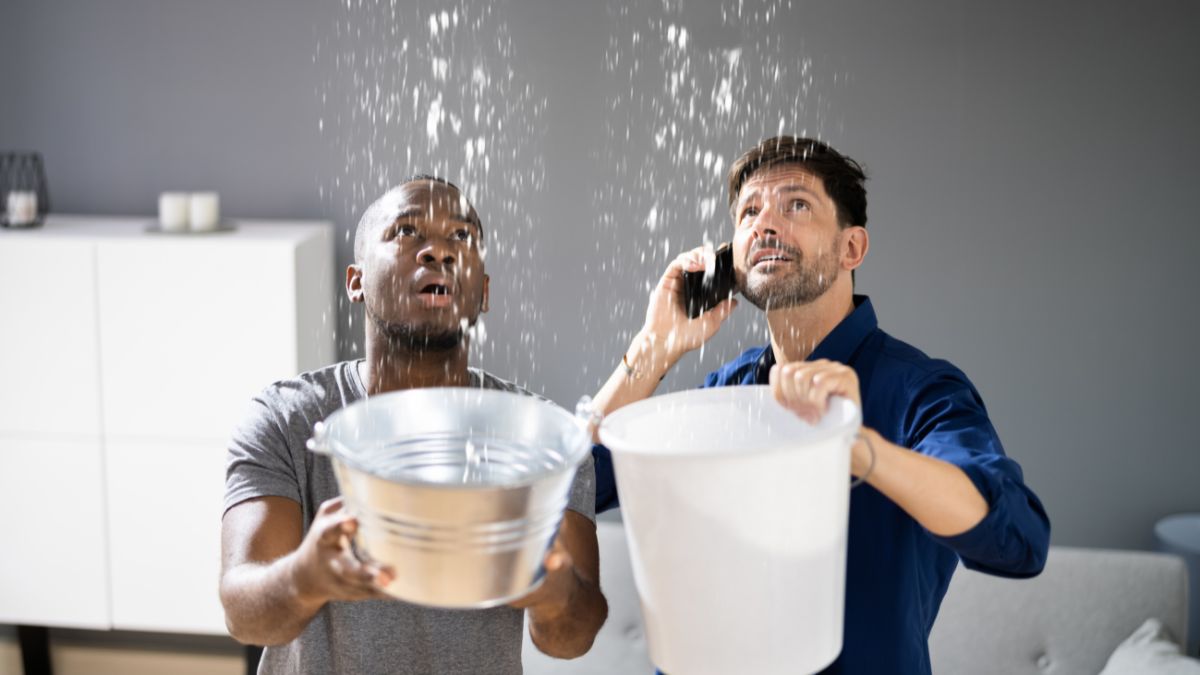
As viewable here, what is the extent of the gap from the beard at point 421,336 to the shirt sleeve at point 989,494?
1.99 ft

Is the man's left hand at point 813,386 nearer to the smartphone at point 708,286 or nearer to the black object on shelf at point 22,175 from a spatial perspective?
the smartphone at point 708,286

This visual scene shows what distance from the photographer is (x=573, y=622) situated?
1.43 m

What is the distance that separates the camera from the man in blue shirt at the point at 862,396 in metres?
1.41

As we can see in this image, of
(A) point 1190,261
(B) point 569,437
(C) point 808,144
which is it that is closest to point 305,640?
(B) point 569,437

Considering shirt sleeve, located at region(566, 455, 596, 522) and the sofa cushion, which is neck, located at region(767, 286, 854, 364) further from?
the sofa cushion

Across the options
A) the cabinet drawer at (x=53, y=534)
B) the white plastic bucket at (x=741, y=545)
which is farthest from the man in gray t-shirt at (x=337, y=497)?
the cabinet drawer at (x=53, y=534)

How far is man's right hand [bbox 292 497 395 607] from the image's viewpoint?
1.14 metres

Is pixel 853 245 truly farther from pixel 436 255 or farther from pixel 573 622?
pixel 573 622

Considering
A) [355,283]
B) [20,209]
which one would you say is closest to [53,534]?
[20,209]

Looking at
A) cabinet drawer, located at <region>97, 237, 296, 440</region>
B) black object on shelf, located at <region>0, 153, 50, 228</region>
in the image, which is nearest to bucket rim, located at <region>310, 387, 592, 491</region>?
cabinet drawer, located at <region>97, 237, 296, 440</region>

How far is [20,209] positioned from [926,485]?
103 inches

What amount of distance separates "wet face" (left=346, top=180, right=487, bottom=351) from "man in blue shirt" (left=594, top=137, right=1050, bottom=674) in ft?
1.10

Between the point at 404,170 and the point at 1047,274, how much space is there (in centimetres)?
166

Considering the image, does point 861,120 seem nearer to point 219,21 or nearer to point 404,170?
point 404,170
